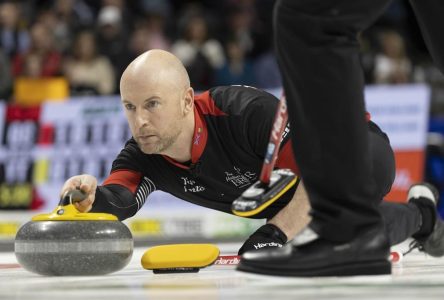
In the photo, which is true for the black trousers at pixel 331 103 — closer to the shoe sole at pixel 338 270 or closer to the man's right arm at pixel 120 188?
the shoe sole at pixel 338 270

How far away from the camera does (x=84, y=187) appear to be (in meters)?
3.62

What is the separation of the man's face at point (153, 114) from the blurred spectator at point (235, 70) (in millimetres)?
6466

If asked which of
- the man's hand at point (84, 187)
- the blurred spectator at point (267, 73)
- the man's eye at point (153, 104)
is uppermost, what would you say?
the man's eye at point (153, 104)

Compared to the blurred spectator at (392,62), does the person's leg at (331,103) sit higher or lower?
higher

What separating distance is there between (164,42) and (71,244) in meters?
8.80

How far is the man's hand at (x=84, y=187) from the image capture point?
3.61 meters

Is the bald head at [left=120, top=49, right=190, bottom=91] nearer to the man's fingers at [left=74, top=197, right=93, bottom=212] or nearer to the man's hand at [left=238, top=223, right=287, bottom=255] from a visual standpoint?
the man's fingers at [left=74, top=197, right=93, bottom=212]

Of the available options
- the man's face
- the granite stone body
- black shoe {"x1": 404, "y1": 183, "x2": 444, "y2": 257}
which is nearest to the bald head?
the man's face

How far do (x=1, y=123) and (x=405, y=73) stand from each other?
4.20 meters

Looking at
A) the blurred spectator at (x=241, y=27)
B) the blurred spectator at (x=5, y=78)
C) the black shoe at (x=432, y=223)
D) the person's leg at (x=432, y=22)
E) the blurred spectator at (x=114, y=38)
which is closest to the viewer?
the person's leg at (x=432, y=22)

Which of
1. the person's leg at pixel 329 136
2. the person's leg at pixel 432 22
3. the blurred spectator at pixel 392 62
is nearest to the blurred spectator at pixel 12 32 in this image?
the blurred spectator at pixel 392 62

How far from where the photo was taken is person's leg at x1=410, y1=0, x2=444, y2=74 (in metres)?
2.80

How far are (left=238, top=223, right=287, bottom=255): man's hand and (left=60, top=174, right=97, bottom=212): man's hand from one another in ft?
2.01

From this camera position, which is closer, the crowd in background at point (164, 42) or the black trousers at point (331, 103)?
the black trousers at point (331, 103)
